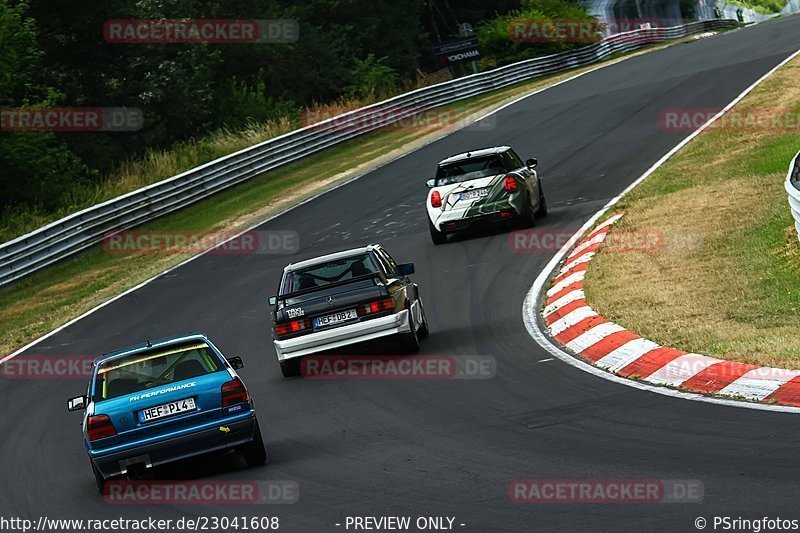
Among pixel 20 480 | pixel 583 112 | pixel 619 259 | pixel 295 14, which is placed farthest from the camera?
pixel 295 14

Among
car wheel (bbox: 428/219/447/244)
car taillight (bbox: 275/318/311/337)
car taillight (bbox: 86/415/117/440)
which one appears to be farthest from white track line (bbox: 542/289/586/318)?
car taillight (bbox: 86/415/117/440)

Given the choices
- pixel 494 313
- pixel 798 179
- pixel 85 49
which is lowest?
pixel 494 313

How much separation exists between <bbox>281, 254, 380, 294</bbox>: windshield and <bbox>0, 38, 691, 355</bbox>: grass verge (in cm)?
728

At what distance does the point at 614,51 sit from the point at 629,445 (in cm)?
5059

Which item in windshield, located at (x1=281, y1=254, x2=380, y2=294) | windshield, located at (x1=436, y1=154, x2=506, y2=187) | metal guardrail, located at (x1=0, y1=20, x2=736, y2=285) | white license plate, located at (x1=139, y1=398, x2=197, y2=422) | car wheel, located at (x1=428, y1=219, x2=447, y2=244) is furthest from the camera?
metal guardrail, located at (x1=0, y1=20, x2=736, y2=285)

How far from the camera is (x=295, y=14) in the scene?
55.1 metres

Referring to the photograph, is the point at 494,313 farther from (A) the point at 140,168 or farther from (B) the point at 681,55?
(B) the point at 681,55

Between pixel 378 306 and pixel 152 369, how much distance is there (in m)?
3.79

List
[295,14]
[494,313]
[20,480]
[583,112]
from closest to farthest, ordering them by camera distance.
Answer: [20,480] < [494,313] < [583,112] < [295,14]

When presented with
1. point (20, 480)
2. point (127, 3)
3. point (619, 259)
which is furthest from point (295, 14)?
point (20, 480)

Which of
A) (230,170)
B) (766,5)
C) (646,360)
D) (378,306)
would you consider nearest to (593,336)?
(646,360)

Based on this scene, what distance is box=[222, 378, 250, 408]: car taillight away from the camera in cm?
1012

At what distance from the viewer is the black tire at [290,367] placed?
14.3 metres

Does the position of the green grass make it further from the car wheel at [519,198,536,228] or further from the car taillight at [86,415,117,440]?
the car taillight at [86,415,117,440]
